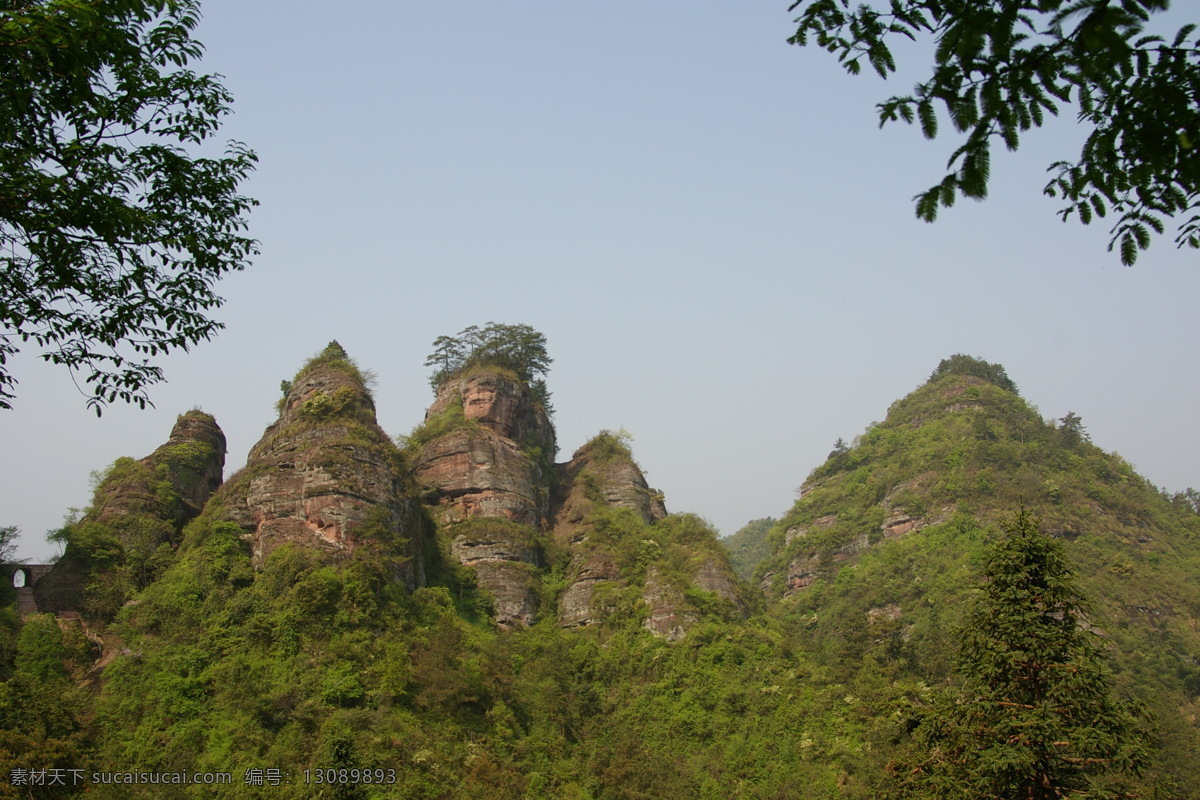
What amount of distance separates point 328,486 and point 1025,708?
29058 mm

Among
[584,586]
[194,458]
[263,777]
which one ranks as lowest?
[263,777]

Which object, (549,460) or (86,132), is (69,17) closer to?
(86,132)

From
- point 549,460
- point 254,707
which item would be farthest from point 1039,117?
point 549,460

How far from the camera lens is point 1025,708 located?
16156 mm

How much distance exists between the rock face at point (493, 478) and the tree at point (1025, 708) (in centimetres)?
2987

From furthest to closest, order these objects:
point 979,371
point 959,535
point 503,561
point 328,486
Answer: point 979,371
point 959,535
point 503,561
point 328,486

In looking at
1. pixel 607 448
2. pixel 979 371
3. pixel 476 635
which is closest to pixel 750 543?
pixel 979 371

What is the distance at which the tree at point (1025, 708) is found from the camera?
1555 cm

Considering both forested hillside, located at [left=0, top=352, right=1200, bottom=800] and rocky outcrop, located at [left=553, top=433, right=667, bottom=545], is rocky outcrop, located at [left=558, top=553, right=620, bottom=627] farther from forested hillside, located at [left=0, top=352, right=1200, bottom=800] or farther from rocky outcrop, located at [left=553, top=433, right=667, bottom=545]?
rocky outcrop, located at [left=553, top=433, right=667, bottom=545]

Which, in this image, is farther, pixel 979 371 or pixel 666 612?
pixel 979 371

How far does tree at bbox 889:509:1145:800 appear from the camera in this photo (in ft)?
51.0

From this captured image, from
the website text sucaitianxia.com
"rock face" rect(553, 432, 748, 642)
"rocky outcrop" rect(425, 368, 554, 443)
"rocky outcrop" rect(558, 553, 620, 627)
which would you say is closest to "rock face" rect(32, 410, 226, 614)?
the website text sucaitianxia.com

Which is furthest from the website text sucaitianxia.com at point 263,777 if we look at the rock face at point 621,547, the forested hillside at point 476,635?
the rock face at point 621,547

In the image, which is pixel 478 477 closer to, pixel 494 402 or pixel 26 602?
pixel 494 402
